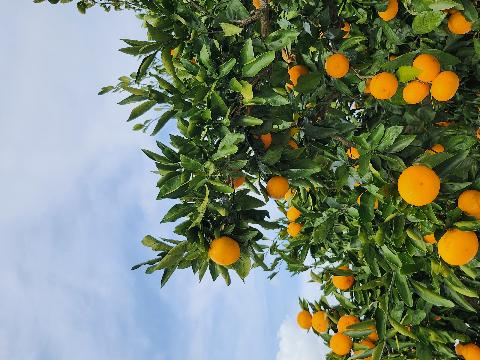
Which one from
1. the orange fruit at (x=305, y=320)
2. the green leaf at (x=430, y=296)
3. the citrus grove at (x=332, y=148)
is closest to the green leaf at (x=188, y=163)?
the citrus grove at (x=332, y=148)

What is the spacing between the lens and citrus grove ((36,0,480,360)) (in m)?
2.49

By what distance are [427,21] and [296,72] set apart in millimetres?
919

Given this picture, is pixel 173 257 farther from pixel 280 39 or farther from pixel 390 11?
pixel 390 11

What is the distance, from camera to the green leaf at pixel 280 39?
2623mm

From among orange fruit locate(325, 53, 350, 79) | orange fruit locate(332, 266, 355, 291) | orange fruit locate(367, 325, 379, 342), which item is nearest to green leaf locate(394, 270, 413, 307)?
orange fruit locate(367, 325, 379, 342)

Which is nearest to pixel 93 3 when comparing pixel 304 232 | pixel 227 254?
pixel 304 232

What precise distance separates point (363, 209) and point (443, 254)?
0.48 meters

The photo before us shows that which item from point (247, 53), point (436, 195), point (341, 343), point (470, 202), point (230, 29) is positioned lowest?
point (341, 343)

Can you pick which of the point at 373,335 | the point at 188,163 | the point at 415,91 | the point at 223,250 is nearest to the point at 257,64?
the point at 188,163

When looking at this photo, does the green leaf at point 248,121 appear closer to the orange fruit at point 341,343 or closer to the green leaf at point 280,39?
the green leaf at point 280,39

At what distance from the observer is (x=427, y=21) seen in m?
3.05

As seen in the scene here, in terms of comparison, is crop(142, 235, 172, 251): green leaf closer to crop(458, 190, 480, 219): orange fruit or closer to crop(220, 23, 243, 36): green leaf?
crop(220, 23, 243, 36): green leaf

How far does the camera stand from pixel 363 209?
101 inches

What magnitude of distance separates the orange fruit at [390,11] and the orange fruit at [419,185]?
4.54 ft
